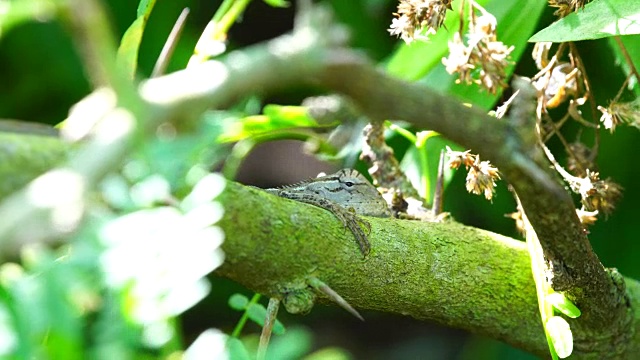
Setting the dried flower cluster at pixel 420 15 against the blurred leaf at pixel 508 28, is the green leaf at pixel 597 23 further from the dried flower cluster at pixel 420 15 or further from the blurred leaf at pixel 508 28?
the blurred leaf at pixel 508 28

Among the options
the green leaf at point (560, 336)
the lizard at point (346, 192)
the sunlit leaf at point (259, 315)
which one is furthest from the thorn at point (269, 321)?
the green leaf at point (560, 336)

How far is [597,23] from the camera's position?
115 cm

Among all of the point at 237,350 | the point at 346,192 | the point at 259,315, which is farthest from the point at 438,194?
the point at 237,350

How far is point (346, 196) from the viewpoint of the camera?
1390 millimetres

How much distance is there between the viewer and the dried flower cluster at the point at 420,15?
3.68 feet

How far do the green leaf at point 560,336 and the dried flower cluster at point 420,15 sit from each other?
0.40 metres

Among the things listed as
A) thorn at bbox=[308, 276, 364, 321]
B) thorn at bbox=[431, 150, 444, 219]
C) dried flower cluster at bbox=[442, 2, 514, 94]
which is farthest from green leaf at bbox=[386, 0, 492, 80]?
thorn at bbox=[308, 276, 364, 321]

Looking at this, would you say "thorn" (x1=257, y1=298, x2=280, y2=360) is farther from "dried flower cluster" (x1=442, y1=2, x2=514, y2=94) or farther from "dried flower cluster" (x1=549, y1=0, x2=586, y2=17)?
"dried flower cluster" (x1=549, y1=0, x2=586, y2=17)

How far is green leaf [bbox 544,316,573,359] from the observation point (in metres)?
1.05

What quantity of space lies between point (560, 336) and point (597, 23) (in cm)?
41

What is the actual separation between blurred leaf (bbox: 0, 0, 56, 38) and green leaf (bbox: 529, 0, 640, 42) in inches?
30.5

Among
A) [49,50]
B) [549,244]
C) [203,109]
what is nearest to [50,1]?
[203,109]

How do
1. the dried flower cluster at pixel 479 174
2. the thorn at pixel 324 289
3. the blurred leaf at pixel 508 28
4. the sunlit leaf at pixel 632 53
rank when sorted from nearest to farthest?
the thorn at pixel 324 289
the dried flower cluster at pixel 479 174
the sunlit leaf at pixel 632 53
the blurred leaf at pixel 508 28

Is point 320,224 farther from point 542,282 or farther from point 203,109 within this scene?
point 203,109
